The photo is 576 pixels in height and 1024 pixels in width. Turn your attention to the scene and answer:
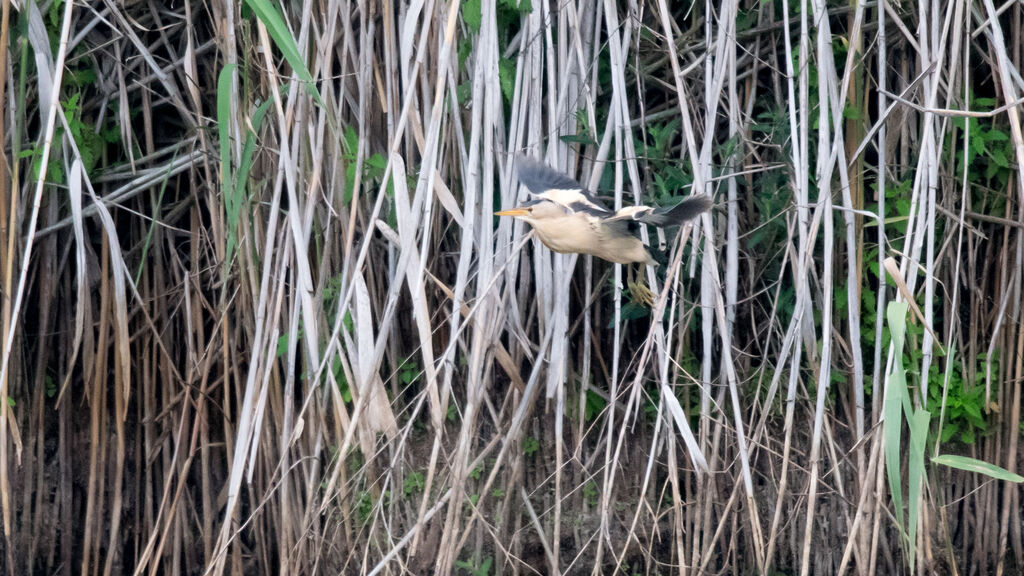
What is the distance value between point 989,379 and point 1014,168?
0.45 metres

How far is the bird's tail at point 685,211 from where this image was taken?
6.16ft

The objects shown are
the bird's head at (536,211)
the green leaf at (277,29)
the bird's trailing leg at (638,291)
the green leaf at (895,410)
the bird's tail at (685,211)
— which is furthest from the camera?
the bird's trailing leg at (638,291)

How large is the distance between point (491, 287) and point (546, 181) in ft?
0.75

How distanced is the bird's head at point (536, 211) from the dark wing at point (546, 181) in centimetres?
5

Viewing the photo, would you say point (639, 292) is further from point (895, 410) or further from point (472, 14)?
point (895, 410)

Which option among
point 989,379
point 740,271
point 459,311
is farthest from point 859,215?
point 459,311

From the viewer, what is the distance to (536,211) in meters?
2.01

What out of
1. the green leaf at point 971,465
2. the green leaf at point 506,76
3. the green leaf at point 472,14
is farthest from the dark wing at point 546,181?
the green leaf at point 971,465

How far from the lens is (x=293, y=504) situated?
2.31m

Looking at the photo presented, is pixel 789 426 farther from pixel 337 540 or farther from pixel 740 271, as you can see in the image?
pixel 337 540

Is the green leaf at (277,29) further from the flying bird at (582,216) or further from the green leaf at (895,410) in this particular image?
the green leaf at (895,410)

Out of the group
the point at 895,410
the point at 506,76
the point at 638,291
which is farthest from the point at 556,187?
the point at 895,410

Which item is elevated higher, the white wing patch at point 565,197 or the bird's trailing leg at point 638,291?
the white wing patch at point 565,197

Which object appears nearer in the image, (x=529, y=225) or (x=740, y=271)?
(x=529, y=225)
